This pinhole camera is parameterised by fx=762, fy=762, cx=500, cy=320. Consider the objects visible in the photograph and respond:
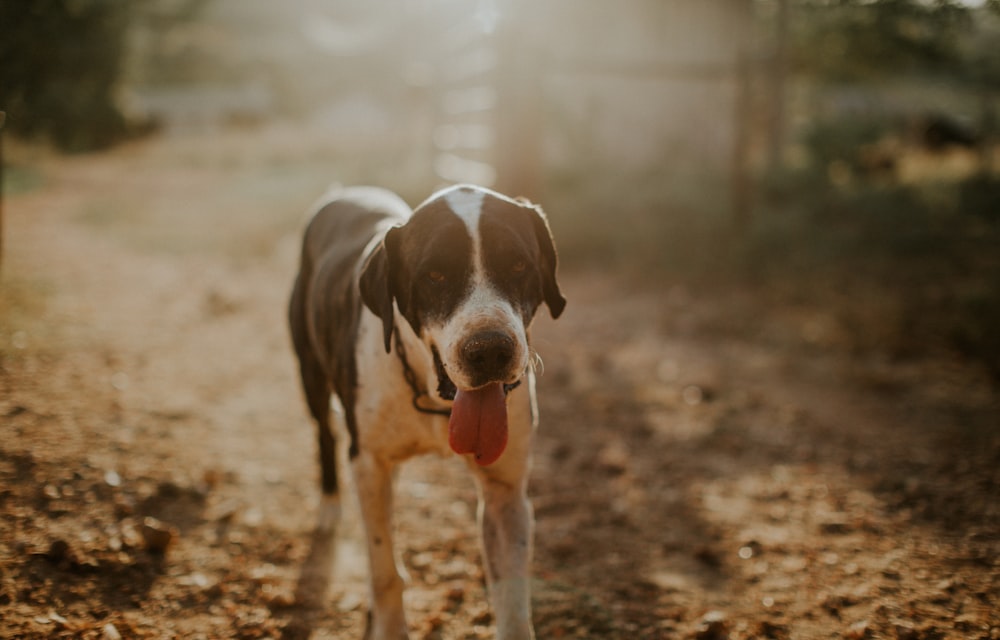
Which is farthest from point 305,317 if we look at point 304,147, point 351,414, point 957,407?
point 304,147

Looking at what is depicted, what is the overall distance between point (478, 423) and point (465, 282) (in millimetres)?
435

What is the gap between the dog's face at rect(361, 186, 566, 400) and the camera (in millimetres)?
2182

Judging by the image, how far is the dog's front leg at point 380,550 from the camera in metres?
2.70

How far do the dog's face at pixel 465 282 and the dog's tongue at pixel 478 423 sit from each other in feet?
0.30

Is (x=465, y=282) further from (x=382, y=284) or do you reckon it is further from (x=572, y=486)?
(x=572, y=486)

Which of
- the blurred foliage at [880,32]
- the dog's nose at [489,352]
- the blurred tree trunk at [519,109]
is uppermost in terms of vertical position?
the blurred foliage at [880,32]

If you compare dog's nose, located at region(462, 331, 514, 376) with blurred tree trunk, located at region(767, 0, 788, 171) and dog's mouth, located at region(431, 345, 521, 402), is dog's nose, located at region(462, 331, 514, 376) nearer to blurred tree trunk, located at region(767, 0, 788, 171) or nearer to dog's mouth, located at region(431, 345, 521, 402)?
dog's mouth, located at region(431, 345, 521, 402)

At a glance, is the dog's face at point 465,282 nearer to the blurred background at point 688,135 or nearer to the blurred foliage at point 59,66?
the blurred background at point 688,135

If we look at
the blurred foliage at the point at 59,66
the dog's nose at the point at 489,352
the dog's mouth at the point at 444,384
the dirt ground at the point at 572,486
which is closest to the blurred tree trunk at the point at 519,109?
the dirt ground at the point at 572,486

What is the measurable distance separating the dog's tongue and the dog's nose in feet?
0.52

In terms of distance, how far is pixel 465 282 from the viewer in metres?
2.35

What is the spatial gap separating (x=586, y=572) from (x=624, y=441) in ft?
4.87

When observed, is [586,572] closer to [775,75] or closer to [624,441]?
[624,441]

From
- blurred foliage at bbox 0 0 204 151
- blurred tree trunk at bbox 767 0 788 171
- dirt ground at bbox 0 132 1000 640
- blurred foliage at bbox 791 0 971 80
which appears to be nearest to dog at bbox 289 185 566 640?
dirt ground at bbox 0 132 1000 640
